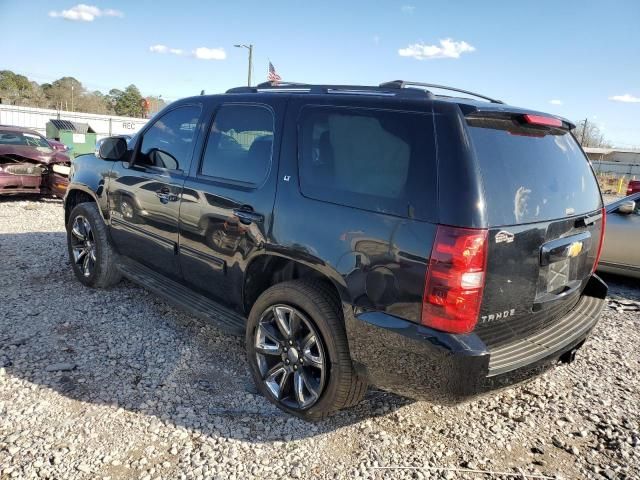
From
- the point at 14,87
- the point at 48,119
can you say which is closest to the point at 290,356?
the point at 48,119

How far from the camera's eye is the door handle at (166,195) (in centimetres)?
373

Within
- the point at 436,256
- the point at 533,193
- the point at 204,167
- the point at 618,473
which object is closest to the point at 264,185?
the point at 204,167

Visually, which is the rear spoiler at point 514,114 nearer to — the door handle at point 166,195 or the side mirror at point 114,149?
the door handle at point 166,195

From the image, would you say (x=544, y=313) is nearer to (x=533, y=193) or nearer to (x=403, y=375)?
(x=533, y=193)

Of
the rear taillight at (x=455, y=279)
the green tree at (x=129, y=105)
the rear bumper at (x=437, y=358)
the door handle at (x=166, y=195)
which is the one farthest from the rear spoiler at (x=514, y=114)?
the green tree at (x=129, y=105)

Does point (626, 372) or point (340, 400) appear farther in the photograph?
point (626, 372)

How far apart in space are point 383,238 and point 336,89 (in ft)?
3.66

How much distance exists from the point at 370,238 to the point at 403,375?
0.69 metres

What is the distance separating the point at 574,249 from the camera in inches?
111

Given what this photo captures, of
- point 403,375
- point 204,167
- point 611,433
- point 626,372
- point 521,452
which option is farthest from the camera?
point 626,372

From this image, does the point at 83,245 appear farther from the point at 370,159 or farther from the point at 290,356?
the point at 370,159

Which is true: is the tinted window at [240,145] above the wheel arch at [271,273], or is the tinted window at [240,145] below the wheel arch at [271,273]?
above

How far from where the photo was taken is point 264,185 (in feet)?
10.1

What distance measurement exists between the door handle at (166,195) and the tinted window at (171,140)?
192mm
